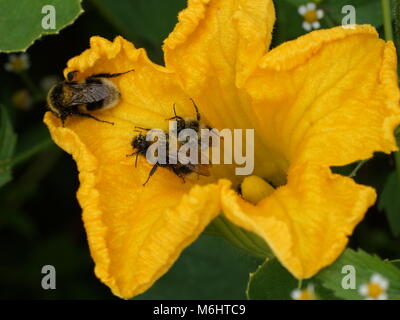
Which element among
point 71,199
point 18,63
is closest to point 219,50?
point 18,63

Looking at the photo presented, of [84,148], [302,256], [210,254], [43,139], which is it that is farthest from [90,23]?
[302,256]

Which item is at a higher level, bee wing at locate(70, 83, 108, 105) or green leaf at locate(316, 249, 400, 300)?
bee wing at locate(70, 83, 108, 105)

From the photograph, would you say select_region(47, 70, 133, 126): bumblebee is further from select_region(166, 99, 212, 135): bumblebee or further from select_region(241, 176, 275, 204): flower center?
select_region(241, 176, 275, 204): flower center

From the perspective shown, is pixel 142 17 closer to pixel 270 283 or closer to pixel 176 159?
pixel 176 159

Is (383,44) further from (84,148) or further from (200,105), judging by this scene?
(84,148)

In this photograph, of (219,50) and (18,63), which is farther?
(18,63)

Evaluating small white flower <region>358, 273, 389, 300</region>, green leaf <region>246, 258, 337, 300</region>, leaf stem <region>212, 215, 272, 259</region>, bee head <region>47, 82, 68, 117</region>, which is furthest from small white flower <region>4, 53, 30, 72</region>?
small white flower <region>358, 273, 389, 300</region>
